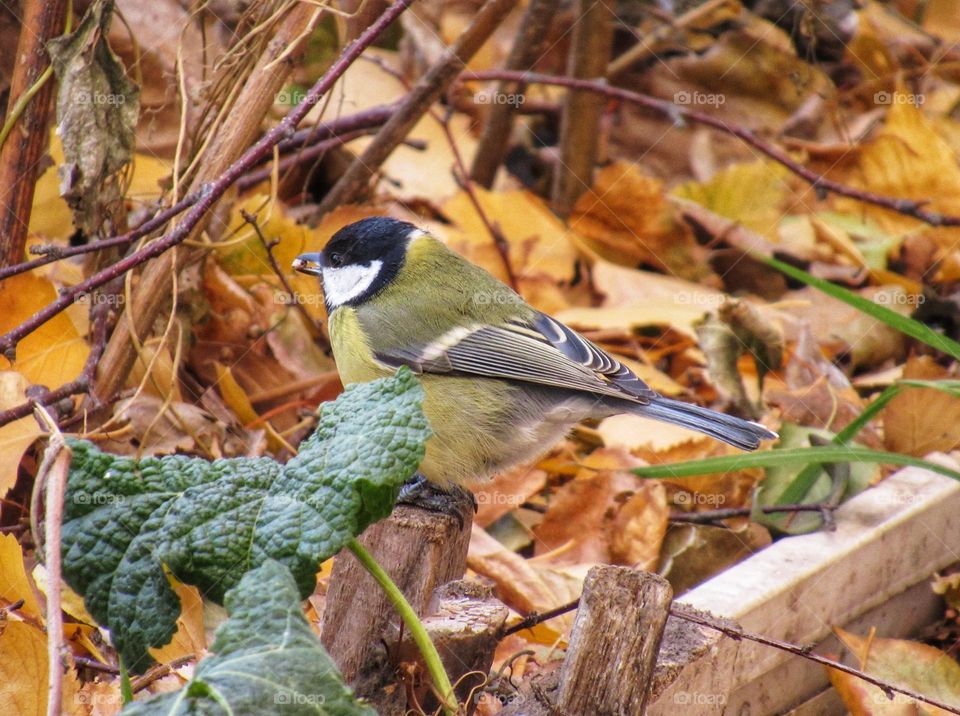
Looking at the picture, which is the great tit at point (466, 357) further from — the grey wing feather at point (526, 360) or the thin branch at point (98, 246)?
the thin branch at point (98, 246)

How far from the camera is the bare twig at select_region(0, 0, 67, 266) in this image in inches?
93.8

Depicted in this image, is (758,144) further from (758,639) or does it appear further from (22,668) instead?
(22,668)

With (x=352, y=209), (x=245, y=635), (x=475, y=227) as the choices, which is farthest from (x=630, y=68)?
(x=245, y=635)

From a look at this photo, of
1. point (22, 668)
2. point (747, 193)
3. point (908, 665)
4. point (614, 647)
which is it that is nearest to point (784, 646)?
point (614, 647)

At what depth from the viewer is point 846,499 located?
2617 millimetres

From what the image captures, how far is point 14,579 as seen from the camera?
6.47 feet

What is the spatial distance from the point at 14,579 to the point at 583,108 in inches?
107

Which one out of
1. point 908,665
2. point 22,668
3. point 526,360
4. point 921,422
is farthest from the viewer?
point 921,422

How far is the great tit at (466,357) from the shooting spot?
245 cm

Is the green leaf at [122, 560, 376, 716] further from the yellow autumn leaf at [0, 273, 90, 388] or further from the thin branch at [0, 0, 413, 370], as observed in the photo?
the yellow autumn leaf at [0, 273, 90, 388]

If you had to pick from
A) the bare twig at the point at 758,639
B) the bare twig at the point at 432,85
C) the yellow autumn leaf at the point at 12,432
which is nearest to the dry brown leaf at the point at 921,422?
the bare twig at the point at 758,639

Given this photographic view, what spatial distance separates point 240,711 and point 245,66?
5.48ft

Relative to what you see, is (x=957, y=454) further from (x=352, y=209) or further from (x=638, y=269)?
(x=352, y=209)

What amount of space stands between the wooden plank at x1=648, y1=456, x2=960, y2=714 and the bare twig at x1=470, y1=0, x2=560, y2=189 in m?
1.80
